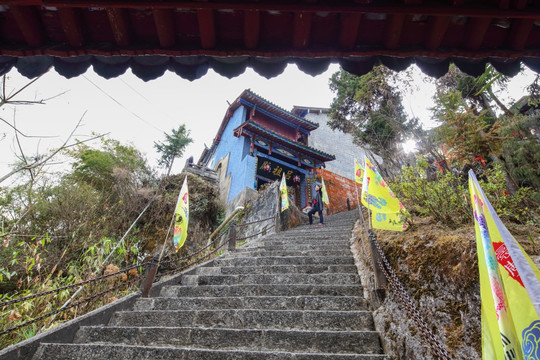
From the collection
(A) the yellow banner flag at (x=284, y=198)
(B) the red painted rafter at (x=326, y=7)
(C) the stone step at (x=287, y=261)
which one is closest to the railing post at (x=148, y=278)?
(C) the stone step at (x=287, y=261)

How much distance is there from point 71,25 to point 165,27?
0.66m

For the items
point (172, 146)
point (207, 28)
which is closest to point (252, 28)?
point (207, 28)

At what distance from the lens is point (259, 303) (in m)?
3.75

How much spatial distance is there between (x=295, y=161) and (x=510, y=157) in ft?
36.7

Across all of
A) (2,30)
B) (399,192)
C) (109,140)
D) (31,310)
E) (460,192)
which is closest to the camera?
(2,30)

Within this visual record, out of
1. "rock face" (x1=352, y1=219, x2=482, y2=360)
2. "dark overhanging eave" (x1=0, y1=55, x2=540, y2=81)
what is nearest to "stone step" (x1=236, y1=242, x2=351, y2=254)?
"rock face" (x1=352, y1=219, x2=482, y2=360)

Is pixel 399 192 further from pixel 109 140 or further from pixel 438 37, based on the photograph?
pixel 109 140

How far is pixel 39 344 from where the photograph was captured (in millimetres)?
2930

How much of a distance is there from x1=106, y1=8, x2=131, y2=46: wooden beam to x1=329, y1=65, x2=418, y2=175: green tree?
36.7 feet

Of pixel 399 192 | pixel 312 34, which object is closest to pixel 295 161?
pixel 399 192

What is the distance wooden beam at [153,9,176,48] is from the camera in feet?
5.97

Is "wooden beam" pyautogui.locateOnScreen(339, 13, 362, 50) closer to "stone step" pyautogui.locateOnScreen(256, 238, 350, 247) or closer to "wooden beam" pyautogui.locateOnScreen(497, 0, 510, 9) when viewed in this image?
"wooden beam" pyautogui.locateOnScreen(497, 0, 510, 9)

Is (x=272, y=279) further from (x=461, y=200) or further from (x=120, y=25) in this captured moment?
(x=120, y=25)

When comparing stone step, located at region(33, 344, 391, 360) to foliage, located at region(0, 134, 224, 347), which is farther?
foliage, located at region(0, 134, 224, 347)
